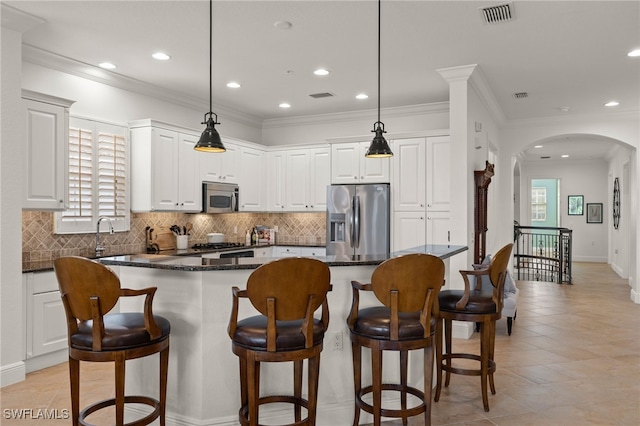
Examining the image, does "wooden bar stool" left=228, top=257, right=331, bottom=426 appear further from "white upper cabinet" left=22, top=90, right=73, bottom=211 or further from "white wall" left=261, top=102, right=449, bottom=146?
"white wall" left=261, top=102, right=449, bottom=146

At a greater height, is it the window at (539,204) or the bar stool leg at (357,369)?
the window at (539,204)

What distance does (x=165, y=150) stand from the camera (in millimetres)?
5520

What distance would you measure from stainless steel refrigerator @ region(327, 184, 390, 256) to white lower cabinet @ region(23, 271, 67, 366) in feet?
11.0

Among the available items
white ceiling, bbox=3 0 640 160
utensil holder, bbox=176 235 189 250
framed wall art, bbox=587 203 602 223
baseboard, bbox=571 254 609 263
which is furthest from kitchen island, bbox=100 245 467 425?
framed wall art, bbox=587 203 602 223

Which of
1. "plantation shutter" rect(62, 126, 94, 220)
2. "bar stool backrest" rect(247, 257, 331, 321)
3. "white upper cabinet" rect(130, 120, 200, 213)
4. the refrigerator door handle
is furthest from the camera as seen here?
the refrigerator door handle

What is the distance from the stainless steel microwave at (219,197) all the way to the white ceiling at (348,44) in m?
1.22

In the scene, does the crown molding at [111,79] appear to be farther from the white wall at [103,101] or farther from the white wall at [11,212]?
Answer: the white wall at [11,212]

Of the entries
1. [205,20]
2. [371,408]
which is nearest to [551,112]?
[205,20]

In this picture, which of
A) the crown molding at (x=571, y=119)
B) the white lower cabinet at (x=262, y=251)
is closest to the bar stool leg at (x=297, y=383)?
the white lower cabinet at (x=262, y=251)

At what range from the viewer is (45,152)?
4176mm

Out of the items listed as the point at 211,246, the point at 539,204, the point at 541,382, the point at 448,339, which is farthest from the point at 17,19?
the point at 539,204

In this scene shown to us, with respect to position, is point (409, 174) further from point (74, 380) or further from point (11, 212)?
point (74, 380)

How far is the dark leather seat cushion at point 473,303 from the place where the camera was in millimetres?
3234

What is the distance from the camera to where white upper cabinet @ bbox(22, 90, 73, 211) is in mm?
4039
